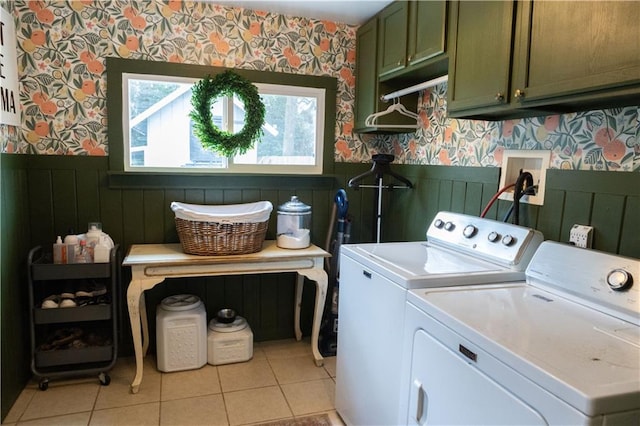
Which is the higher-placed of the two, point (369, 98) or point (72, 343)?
point (369, 98)

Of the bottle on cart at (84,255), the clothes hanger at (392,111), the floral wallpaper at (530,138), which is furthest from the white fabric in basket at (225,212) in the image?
the floral wallpaper at (530,138)

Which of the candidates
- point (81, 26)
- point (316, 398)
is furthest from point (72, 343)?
point (81, 26)

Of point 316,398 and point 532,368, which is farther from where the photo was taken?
point 316,398

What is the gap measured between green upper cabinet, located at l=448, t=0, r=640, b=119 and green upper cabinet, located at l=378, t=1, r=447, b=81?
13 centimetres

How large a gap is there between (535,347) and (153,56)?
2619mm

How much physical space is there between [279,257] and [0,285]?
1419 mm

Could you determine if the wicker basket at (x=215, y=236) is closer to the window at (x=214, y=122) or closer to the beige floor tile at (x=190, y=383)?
the window at (x=214, y=122)

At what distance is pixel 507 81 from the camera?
167 cm

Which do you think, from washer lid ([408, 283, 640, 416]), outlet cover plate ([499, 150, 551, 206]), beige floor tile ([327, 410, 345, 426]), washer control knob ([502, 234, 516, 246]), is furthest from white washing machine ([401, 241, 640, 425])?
beige floor tile ([327, 410, 345, 426])

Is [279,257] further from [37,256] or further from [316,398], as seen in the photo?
[37,256]

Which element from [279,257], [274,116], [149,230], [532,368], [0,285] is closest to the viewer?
[532,368]

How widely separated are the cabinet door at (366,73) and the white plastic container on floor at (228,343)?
1605 millimetres

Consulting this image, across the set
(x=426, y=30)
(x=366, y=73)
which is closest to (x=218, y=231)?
(x=366, y=73)

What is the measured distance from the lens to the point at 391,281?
5.54 ft
